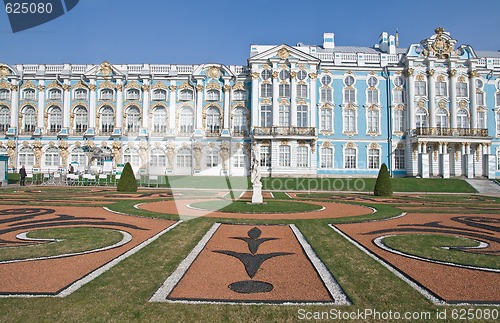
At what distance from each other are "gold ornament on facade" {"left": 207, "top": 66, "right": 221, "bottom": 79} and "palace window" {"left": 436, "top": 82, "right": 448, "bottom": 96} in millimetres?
27857

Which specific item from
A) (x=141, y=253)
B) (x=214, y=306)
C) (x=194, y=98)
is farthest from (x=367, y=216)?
(x=194, y=98)

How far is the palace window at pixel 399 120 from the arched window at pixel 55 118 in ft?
142

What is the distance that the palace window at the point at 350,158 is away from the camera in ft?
145

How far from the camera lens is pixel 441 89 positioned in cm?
4444

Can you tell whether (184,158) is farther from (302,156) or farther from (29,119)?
(29,119)

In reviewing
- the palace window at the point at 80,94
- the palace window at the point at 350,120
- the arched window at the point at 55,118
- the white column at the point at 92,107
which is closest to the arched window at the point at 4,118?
the arched window at the point at 55,118

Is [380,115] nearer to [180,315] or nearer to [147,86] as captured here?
[147,86]

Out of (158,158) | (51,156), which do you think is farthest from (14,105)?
(158,158)

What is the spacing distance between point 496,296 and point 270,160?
36497 millimetres

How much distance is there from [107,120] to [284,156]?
23.6 m

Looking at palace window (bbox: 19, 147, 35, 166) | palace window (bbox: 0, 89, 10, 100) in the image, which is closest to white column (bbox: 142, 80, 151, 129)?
palace window (bbox: 19, 147, 35, 166)

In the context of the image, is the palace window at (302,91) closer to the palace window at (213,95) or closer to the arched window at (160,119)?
the palace window at (213,95)

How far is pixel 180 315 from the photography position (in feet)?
15.2

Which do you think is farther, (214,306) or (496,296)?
(496,296)
